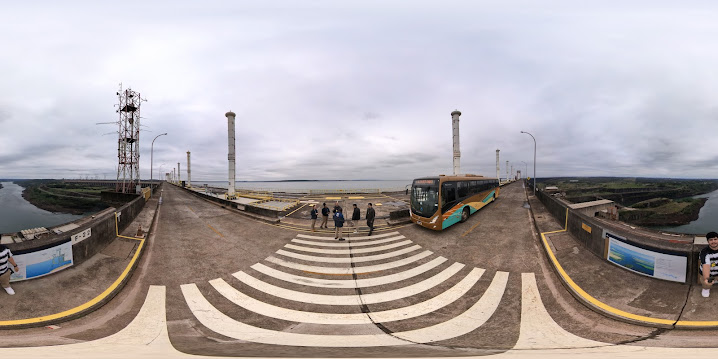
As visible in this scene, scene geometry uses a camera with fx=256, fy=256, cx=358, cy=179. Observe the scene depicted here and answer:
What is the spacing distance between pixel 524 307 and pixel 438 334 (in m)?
2.66

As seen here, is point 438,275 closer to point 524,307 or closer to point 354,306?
point 524,307

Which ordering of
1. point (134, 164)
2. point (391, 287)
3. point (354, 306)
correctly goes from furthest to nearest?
point (134, 164) < point (391, 287) < point (354, 306)

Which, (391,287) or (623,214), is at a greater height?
(391,287)

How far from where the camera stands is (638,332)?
5.07 m

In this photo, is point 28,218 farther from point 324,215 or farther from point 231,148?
point 324,215

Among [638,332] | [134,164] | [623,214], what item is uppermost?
[134,164]

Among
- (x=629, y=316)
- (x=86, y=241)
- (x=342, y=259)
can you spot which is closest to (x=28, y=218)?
(x=86, y=241)

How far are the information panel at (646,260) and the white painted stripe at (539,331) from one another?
2619 mm

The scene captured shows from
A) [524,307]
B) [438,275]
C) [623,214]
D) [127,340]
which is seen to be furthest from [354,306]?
[623,214]

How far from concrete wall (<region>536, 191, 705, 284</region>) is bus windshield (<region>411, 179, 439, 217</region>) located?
521 cm

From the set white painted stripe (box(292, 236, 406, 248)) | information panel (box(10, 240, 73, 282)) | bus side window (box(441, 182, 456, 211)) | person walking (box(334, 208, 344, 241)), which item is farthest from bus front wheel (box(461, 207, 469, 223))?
information panel (box(10, 240, 73, 282))

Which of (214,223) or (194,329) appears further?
(214,223)

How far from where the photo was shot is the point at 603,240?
25.6 feet

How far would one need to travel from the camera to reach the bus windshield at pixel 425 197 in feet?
40.8
